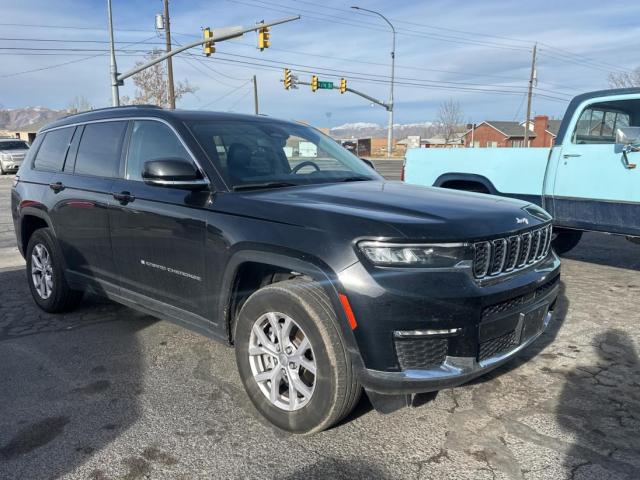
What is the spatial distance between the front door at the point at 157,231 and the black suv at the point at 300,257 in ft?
0.04

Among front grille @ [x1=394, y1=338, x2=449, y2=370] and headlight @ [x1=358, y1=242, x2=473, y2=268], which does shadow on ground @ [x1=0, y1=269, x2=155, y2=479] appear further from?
headlight @ [x1=358, y1=242, x2=473, y2=268]

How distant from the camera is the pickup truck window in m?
6.21

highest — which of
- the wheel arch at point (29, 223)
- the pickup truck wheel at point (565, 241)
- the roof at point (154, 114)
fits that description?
the roof at point (154, 114)

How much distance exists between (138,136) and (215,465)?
246cm

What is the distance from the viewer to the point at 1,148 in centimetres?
2584

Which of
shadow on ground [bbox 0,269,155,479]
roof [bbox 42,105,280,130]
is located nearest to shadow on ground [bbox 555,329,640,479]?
shadow on ground [bbox 0,269,155,479]

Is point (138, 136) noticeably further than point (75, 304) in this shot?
No

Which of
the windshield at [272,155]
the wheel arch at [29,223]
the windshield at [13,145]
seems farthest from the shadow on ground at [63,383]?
the windshield at [13,145]

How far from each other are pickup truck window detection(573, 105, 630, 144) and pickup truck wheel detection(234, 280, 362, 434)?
4813 mm

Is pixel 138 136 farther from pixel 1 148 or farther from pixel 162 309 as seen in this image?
pixel 1 148

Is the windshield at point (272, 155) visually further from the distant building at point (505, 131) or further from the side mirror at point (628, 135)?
the distant building at point (505, 131)

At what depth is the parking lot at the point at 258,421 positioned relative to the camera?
2672mm

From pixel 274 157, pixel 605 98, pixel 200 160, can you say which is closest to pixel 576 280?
pixel 605 98

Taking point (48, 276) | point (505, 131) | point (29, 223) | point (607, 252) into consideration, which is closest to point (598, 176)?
point (607, 252)
